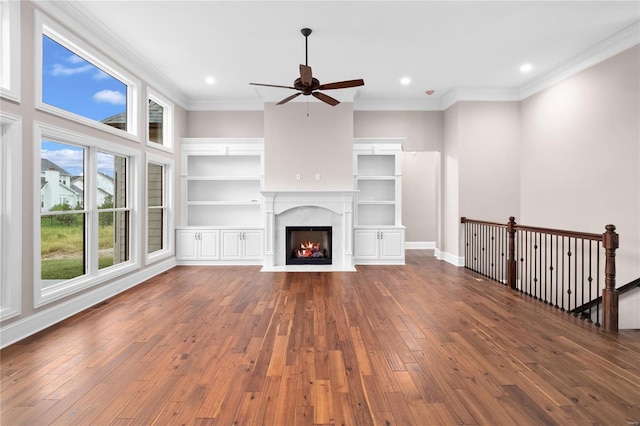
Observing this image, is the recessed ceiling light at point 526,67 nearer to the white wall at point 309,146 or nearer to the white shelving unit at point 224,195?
the white wall at point 309,146

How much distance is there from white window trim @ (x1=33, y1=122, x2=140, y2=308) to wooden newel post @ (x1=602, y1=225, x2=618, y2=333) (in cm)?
536

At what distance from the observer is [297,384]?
83.1 inches

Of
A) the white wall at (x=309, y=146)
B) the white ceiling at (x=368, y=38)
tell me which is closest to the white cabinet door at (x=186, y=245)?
the white wall at (x=309, y=146)

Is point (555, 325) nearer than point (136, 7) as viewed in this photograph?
Yes

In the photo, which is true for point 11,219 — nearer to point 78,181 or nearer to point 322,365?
point 78,181

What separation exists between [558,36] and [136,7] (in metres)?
5.05

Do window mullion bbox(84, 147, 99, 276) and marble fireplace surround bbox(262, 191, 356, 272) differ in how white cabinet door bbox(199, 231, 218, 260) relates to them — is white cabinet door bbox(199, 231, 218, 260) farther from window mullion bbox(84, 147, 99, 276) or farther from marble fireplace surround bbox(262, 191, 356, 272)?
window mullion bbox(84, 147, 99, 276)

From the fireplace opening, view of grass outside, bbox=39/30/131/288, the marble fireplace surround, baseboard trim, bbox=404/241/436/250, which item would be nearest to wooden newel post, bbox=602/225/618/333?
the marble fireplace surround

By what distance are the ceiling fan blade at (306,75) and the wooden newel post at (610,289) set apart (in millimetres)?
3433

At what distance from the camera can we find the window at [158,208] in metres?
5.55

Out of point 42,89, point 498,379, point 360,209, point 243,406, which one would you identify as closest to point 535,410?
point 498,379

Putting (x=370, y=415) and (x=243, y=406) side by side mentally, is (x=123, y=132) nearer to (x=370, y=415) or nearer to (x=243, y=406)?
(x=243, y=406)

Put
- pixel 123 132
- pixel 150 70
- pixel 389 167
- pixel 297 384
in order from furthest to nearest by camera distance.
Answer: pixel 389 167
pixel 150 70
pixel 123 132
pixel 297 384

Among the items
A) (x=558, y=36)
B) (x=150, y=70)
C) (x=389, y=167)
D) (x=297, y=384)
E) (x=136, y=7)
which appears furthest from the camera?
(x=389, y=167)
